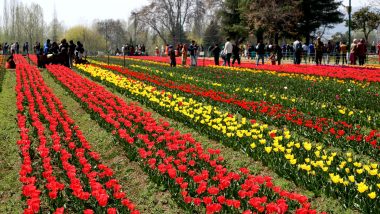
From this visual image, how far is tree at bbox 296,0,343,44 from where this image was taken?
161 ft

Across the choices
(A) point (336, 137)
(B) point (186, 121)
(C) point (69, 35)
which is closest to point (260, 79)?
(B) point (186, 121)

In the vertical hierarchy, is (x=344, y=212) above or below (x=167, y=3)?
below

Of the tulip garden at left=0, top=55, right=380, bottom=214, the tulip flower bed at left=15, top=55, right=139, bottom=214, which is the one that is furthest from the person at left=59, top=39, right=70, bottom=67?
the tulip flower bed at left=15, top=55, right=139, bottom=214

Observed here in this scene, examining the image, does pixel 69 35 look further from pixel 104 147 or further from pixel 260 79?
pixel 104 147

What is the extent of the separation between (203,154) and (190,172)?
0.98 m

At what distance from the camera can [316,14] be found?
4931 centimetres

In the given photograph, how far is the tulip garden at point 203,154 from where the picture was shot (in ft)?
17.0

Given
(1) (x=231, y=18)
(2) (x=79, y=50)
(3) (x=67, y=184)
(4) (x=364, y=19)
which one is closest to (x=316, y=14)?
(4) (x=364, y=19)

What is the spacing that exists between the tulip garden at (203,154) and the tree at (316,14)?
35.8 m

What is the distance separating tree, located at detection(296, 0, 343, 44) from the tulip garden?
3583 centimetres

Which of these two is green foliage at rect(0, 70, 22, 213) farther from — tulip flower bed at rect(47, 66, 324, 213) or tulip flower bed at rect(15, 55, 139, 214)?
tulip flower bed at rect(47, 66, 324, 213)

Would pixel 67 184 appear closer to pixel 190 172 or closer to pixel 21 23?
pixel 190 172

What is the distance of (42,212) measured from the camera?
546cm

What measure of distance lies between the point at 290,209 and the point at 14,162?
487cm
